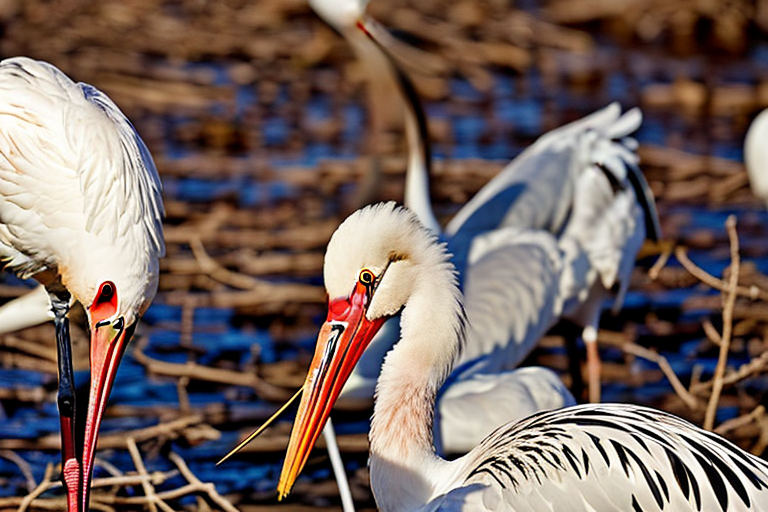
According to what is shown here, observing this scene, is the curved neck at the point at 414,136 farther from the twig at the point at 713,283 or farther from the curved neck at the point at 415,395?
the curved neck at the point at 415,395

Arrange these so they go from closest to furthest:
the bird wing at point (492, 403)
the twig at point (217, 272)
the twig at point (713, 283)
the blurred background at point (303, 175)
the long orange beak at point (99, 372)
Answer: the long orange beak at point (99, 372)
the bird wing at point (492, 403)
the twig at point (713, 283)
the blurred background at point (303, 175)
the twig at point (217, 272)

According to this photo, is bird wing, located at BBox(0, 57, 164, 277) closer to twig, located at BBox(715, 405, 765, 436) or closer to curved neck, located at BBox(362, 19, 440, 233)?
curved neck, located at BBox(362, 19, 440, 233)

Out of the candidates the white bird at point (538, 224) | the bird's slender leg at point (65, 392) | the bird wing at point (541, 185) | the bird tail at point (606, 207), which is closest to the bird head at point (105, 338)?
the bird's slender leg at point (65, 392)

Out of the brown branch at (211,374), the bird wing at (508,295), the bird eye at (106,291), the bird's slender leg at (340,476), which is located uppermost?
the bird eye at (106,291)

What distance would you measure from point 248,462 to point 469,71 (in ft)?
24.8

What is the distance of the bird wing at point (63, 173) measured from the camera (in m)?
4.52

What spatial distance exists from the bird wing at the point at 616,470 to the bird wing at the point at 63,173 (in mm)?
1414

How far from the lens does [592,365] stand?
6.66 meters

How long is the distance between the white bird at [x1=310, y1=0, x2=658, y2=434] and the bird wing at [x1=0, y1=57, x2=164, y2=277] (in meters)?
1.87

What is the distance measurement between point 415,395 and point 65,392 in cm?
142

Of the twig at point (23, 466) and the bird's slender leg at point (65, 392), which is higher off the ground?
the bird's slender leg at point (65, 392)

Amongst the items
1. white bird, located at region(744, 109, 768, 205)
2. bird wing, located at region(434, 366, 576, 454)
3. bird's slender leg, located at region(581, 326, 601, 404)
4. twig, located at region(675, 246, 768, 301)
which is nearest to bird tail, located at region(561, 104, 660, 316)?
bird's slender leg, located at region(581, 326, 601, 404)

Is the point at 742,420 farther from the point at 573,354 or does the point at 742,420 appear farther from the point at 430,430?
the point at 430,430

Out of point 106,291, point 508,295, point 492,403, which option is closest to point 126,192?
point 106,291
